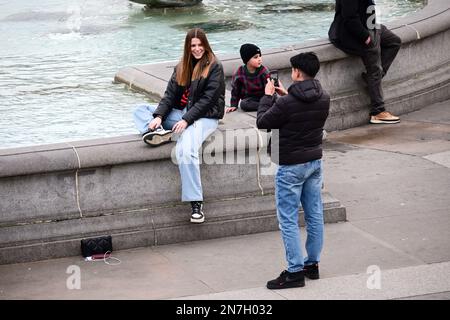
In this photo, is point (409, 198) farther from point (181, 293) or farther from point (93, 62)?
point (93, 62)

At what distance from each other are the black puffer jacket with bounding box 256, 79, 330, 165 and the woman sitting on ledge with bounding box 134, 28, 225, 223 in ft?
4.23

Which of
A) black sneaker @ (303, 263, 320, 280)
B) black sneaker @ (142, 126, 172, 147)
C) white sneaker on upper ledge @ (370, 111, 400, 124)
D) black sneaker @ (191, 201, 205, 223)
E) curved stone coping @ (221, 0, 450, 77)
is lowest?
white sneaker on upper ledge @ (370, 111, 400, 124)

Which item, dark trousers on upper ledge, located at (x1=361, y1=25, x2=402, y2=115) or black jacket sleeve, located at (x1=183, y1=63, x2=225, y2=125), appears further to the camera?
dark trousers on upper ledge, located at (x1=361, y1=25, x2=402, y2=115)

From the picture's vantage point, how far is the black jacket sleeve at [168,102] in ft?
31.5

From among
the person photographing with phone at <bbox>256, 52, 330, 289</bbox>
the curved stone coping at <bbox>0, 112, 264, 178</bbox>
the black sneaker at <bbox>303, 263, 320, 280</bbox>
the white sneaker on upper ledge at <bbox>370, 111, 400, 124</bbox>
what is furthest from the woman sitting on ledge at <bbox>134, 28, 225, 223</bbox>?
the white sneaker on upper ledge at <bbox>370, 111, 400, 124</bbox>

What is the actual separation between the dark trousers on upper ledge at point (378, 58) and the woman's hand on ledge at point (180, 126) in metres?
4.33

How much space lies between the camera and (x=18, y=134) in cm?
1085

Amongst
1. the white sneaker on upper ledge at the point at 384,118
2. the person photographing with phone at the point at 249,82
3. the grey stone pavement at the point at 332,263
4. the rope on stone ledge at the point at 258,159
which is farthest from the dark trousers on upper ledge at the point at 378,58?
the rope on stone ledge at the point at 258,159

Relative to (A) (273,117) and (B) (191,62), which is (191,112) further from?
(A) (273,117)

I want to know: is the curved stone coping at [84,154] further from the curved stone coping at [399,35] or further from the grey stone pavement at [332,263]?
the curved stone coping at [399,35]

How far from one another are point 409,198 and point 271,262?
83.8 inches

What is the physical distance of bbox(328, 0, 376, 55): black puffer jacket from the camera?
1277cm

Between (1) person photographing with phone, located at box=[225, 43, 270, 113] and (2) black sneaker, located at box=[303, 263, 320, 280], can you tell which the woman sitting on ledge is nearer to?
(1) person photographing with phone, located at box=[225, 43, 270, 113]

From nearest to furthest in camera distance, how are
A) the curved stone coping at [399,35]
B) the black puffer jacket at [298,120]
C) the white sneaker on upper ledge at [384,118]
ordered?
the black puffer jacket at [298,120], the curved stone coping at [399,35], the white sneaker on upper ledge at [384,118]
